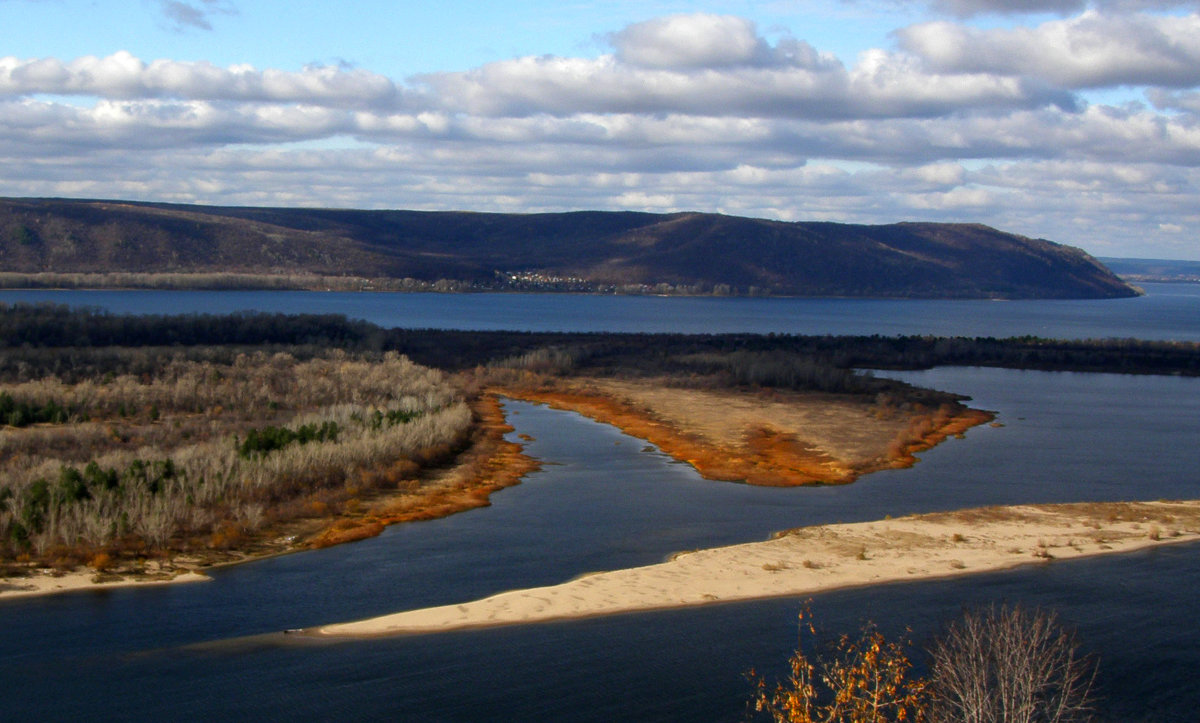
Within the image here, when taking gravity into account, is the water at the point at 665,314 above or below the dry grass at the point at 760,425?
above

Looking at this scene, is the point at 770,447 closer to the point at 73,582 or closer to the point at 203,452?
the point at 203,452

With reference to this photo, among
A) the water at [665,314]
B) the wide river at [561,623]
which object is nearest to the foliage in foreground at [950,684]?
the wide river at [561,623]

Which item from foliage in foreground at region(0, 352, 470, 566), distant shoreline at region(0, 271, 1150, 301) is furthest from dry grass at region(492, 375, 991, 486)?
distant shoreline at region(0, 271, 1150, 301)

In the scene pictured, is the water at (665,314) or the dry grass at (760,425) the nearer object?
the dry grass at (760,425)

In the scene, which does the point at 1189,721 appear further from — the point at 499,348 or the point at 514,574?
the point at 499,348

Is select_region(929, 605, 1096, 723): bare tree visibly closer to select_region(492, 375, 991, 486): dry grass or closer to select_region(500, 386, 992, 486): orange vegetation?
select_region(500, 386, 992, 486): orange vegetation

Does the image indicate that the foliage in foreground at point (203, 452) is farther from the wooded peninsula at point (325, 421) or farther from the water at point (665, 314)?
the water at point (665, 314)

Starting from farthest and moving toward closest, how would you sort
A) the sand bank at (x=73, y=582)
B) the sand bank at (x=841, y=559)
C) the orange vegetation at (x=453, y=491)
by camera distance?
1. the orange vegetation at (x=453, y=491)
2. the sand bank at (x=73, y=582)
3. the sand bank at (x=841, y=559)
